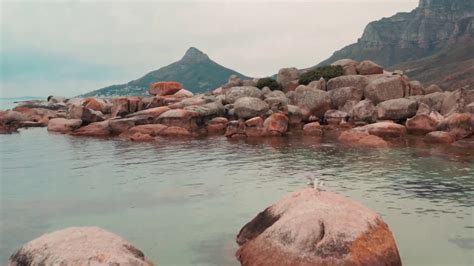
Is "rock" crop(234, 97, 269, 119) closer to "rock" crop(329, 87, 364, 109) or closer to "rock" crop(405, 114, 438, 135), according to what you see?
"rock" crop(329, 87, 364, 109)

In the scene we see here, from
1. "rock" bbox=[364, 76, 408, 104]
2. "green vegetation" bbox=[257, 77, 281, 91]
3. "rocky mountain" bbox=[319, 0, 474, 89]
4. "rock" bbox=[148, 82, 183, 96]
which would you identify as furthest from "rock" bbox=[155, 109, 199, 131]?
"rocky mountain" bbox=[319, 0, 474, 89]

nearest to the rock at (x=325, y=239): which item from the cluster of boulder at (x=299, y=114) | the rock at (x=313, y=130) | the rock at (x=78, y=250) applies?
the rock at (x=78, y=250)

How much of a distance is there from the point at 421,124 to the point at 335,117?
10324mm

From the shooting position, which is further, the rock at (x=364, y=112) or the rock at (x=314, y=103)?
the rock at (x=314, y=103)

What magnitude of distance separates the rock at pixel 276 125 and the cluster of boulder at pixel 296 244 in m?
29.6

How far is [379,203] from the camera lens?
17703mm

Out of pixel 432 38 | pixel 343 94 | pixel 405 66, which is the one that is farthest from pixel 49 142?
pixel 432 38

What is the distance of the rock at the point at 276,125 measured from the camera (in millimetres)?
Result: 41469

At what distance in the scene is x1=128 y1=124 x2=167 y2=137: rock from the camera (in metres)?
43.0

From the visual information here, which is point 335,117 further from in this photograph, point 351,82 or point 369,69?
point 369,69

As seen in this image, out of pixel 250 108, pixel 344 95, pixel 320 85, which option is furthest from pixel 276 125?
pixel 320 85

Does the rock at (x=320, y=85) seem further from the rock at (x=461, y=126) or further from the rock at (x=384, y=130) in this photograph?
the rock at (x=461, y=126)

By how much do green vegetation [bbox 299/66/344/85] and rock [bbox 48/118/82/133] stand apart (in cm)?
2982

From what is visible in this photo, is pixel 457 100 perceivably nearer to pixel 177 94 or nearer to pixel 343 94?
pixel 343 94
